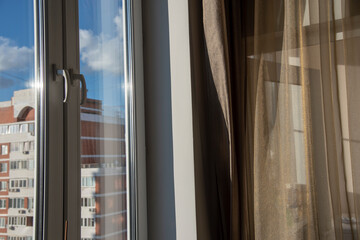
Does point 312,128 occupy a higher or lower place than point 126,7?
lower

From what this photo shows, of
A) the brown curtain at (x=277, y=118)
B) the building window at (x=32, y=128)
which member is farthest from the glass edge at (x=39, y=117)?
the brown curtain at (x=277, y=118)

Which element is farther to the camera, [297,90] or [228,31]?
[228,31]

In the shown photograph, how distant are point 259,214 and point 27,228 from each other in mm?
976

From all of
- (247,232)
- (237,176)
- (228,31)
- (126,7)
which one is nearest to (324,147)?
(237,176)

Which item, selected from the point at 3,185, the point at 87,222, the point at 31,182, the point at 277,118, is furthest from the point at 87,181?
the point at 277,118

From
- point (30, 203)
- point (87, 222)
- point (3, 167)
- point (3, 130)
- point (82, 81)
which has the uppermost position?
point (82, 81)

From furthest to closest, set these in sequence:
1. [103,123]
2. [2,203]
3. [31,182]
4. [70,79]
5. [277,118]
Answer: [277,118]
[103,123]
[70,79]
[31,182]
[2,203]

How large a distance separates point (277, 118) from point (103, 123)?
77cm

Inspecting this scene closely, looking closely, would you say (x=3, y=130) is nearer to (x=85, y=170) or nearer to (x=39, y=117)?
(x=39, y=117)

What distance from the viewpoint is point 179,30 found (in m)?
1.73

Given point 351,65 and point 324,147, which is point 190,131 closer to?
point 324,147

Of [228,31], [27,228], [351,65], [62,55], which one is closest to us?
[27,228]

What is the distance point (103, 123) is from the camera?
4.92ft

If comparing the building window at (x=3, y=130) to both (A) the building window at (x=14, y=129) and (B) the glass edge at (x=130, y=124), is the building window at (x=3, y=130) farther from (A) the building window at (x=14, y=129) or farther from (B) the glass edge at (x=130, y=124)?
(B) the glass edge at (x=130, y=124)
